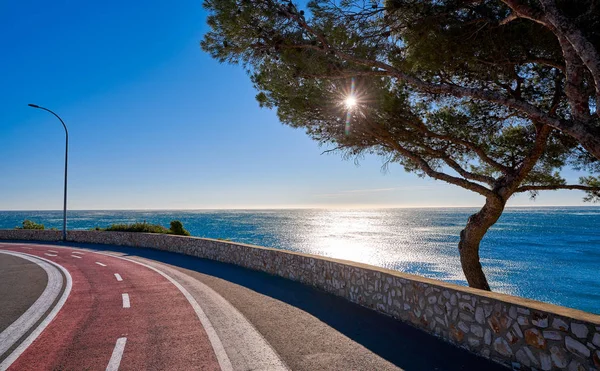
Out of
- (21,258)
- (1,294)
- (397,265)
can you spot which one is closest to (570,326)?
(1,294)

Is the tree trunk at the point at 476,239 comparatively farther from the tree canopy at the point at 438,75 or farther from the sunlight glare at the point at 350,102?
the sunlight glare at the point at 350,102

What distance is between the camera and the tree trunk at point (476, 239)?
990cm

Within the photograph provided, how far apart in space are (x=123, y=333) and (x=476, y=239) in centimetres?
959

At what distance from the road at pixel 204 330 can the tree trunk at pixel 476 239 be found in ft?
16.3

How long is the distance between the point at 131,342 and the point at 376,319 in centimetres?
418

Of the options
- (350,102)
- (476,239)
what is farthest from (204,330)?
(476,239)

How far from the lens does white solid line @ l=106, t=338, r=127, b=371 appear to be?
432cm

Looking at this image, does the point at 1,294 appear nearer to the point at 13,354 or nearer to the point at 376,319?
the point at 13,354

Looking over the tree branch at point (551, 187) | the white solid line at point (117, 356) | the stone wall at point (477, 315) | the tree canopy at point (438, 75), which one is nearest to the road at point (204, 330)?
the white solid line at point (117, 356)

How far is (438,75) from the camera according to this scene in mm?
9250

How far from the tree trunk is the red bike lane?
8.15 meters

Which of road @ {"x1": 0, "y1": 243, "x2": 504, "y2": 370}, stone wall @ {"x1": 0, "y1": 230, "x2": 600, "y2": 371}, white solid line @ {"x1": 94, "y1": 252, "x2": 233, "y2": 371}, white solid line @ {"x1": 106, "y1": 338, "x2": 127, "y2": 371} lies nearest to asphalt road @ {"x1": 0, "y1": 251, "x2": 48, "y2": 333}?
road @ {"x1": 0, "y1": 243, "x2": 504, "y2": 370}

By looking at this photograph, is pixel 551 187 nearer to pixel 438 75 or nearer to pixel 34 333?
pixel 438 75

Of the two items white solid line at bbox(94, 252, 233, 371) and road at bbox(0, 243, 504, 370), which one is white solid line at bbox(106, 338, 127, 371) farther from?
white solid line at bbox(94, 252, 233, 371)
